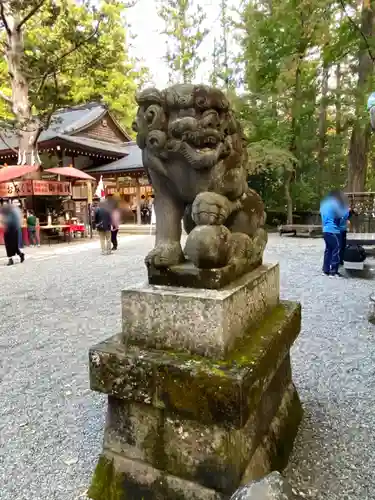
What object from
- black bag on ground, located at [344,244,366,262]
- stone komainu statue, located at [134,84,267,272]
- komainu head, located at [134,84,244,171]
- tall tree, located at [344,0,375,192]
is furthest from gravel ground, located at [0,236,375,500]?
tall tree, located at [344,0,375,192]

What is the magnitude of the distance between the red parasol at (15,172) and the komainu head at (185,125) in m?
14.0

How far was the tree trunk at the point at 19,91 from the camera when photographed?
45.2 feet

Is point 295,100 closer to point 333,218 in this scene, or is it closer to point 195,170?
point 333,218

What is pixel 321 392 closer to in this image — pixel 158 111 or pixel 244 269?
pixel 244 269

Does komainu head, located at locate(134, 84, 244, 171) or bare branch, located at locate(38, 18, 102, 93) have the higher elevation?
bare branch, located at locate(38, 18, 102, 93)

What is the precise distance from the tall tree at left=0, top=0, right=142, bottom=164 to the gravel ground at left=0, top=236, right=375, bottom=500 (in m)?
11.1

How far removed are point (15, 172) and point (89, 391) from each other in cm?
1348

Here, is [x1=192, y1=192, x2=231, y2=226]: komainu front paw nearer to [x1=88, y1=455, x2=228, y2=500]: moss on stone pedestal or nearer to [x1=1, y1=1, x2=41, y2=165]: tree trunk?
[x1=88, y1=455, x2=228, y2=500]: moss on stone pedestal

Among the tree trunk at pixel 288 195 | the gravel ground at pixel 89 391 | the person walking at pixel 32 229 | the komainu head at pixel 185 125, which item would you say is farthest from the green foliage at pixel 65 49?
the komainu head at pixel 185 125

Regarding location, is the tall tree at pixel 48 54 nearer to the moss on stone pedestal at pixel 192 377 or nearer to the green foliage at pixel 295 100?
the green foliage at pixel 295 100

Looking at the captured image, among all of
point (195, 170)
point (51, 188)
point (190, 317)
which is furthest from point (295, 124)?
point (190, 317)

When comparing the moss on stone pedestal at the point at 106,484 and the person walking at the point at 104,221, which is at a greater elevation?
the person walking at the point at 104,221

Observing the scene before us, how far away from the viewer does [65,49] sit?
14.1m

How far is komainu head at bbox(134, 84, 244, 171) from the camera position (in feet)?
5.28
